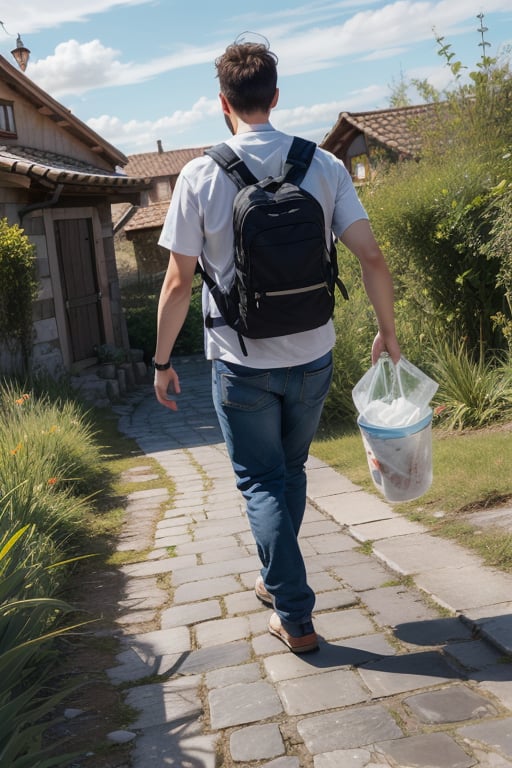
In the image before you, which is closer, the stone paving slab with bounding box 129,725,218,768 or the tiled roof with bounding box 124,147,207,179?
the stone paving slab with bounding box 129,725,218,768

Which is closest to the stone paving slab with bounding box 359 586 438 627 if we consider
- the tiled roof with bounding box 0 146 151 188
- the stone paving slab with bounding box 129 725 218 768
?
the stone paving slab with bounding box 129 725 218 768

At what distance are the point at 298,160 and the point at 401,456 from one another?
3.76 ft

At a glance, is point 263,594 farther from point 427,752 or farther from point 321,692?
point 427,752

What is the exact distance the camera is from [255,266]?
9.36ft

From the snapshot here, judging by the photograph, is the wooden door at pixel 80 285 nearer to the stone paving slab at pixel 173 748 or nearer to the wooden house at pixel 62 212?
the wooden house at pixel 62 212

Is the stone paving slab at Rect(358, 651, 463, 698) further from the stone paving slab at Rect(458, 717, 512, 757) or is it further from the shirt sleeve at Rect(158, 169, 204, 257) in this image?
the shirt sleeve at Rect(158, 169, 204, 257)

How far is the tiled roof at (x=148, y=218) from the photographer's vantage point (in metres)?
29.2

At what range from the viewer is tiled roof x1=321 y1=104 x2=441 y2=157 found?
73.6 ft

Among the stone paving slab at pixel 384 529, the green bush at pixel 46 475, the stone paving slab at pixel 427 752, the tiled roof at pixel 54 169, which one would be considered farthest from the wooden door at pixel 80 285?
the stone paving slab at pixel 427 752

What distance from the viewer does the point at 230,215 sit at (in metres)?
2.95

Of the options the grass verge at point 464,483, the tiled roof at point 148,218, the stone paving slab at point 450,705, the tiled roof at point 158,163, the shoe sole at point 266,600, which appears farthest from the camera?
the tiled roof at point 158,163

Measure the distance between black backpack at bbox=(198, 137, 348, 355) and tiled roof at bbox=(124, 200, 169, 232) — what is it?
26.2 meters

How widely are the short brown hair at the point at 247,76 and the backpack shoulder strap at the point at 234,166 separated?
19cm

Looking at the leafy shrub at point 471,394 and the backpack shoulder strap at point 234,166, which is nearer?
the backpack shoulder strap at point 234,166
